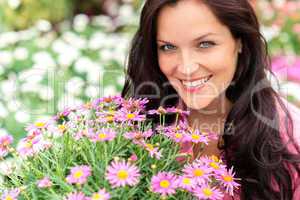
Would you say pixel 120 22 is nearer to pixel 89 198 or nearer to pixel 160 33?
pixel 160 33

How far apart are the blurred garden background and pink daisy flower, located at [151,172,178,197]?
1.77 metres

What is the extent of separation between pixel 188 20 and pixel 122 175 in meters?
0.67

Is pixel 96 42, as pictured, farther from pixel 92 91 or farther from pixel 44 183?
pixel 44 183

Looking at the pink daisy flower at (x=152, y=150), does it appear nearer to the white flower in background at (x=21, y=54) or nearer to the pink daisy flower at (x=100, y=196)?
the pink daisy flower at (x=100, y=196)

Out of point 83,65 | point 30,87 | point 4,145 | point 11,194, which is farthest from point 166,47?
point 83,65

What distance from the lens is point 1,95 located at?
3.34m

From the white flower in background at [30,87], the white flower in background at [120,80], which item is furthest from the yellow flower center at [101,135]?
the white flower in background at [120,80]

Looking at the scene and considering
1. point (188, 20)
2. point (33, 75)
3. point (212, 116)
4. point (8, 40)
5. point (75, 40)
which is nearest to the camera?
point (188, 20)

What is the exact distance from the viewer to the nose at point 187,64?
5.42 feet

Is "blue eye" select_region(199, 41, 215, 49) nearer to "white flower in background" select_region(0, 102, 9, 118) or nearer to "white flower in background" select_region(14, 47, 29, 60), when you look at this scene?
"white flower in background" select_region(0, 102, 9, 118)

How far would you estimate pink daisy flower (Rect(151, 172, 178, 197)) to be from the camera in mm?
1104

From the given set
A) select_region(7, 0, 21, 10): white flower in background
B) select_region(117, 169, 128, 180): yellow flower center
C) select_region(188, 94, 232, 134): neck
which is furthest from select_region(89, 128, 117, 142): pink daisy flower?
select_region(7, 0, 21, 10): white flower in background

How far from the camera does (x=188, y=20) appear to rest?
162 cm

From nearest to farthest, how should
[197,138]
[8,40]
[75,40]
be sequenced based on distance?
1. [197,138]
2. [8,40]
3. [75,40]
